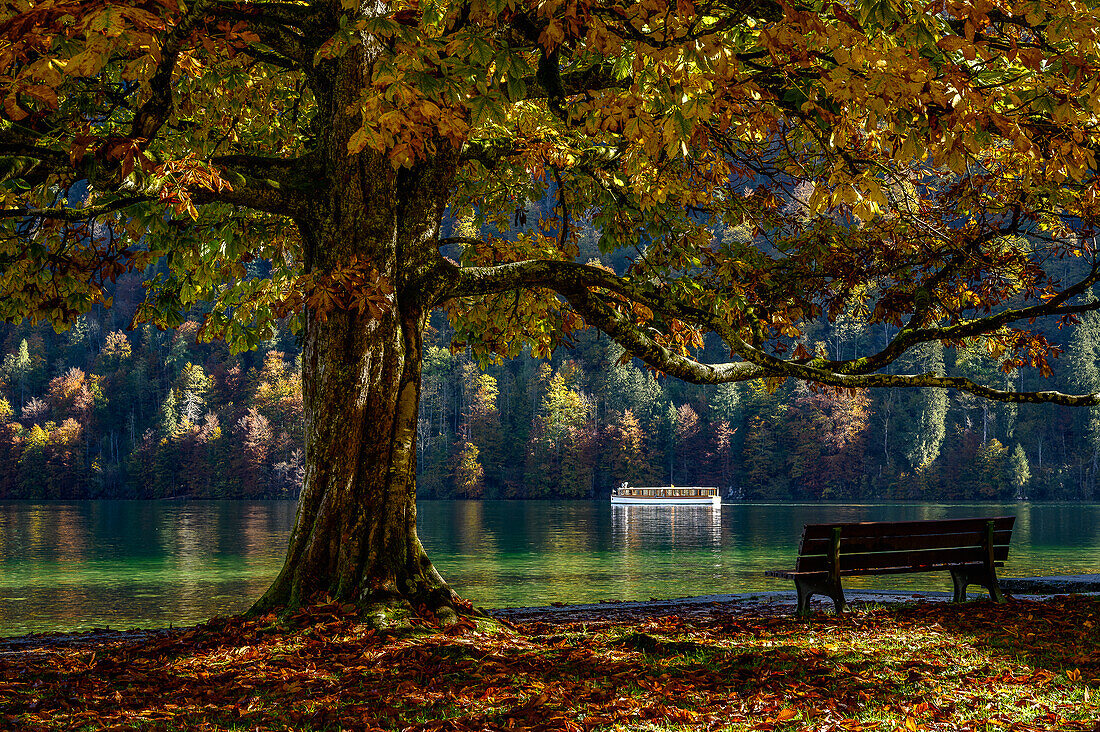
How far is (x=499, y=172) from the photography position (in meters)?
11.4

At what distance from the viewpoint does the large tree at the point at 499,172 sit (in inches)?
211

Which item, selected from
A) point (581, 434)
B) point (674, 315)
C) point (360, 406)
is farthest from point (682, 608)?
point (581, 434)

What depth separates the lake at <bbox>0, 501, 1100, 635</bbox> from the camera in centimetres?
1939

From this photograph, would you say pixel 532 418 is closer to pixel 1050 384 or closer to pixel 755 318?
pixel 1050 384

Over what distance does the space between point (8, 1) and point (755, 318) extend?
7387mm

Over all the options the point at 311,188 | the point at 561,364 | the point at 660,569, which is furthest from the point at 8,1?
the point at 561,364

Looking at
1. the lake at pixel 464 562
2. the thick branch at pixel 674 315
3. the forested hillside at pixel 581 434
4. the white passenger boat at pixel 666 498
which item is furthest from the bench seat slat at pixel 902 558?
the forested hillside at pixel 581 434

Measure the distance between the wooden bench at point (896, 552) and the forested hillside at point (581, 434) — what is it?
88.9 m

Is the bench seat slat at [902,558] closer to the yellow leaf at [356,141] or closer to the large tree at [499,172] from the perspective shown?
the large tree at [499,172]

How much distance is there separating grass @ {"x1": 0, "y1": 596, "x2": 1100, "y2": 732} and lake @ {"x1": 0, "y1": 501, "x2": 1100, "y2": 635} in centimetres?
789

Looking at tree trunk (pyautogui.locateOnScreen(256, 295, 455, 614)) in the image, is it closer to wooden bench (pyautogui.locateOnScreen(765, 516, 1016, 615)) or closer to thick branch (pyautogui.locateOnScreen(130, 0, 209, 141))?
thick branch (pyautogui.locateOnScreen(130, 0, 209, 141))

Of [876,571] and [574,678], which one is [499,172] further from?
[574,678]

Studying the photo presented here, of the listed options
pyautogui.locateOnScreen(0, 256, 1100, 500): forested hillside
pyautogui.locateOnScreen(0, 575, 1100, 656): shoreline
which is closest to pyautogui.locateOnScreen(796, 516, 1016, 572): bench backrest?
pyautogui.locateOnScreen(0, 575, 1100, 656): shoreline

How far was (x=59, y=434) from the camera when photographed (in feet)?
359
